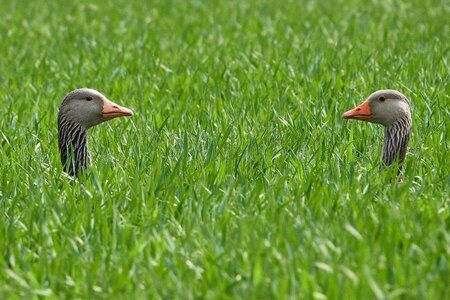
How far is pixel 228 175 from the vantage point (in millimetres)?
6043

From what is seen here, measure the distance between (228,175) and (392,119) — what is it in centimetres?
115

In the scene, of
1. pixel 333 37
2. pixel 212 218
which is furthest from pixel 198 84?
pixel 212 218

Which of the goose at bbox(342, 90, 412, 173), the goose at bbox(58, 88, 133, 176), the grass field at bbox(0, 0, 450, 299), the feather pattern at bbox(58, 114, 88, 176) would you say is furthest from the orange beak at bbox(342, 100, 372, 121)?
the feather pattern at bbox(58, 114, 88, 176)

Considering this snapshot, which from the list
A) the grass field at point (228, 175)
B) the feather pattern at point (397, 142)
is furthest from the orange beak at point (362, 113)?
the grass field at point (228, 175)

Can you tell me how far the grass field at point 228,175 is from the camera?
451cm

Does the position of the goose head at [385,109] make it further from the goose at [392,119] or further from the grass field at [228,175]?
the grass field at [228,175]

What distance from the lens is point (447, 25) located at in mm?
13172

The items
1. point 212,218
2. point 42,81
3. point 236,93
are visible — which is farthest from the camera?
point 42,81

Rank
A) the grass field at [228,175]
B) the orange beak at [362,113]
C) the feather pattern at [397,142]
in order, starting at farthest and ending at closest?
the orange beak at [362,113] < the feather pattern at [397,142] < the grass field at [228,175]

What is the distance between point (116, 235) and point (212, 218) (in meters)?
0.58

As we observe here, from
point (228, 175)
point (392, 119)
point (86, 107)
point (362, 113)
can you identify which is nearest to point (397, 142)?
point (392, 119)

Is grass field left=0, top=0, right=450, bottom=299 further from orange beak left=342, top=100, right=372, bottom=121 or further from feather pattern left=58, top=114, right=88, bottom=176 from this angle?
orange beak left=342, top=100, right=372, bottom=121

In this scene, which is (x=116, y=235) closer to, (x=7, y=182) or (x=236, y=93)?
(x=7, y=182)

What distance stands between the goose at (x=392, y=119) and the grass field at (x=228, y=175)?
0.16 m
